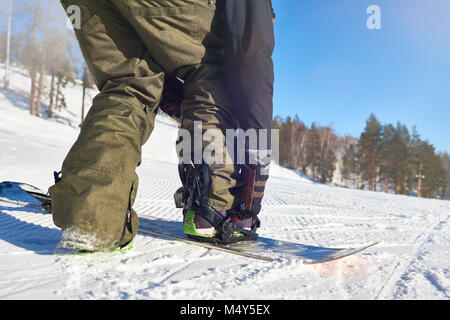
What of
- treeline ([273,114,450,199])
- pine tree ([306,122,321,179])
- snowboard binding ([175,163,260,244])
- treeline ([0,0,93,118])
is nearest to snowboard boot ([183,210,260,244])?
snowboard binding ([175,163,260,244])

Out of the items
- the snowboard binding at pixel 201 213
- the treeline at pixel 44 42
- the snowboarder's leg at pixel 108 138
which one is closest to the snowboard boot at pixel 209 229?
the snowboard binding at pixel 201 213

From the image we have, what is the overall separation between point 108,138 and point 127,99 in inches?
A: 8.4

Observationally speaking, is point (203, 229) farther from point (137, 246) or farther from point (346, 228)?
point (346, 228)

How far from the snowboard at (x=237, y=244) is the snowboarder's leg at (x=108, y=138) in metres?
0.33

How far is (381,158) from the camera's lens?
92.1 ft

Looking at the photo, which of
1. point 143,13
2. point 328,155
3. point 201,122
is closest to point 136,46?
point 143,13

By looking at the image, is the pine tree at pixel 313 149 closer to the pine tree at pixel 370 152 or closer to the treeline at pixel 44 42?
the pine tree at pixel 370 152

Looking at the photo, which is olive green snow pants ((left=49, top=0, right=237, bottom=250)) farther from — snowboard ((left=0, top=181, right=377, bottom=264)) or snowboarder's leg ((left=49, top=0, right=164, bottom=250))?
snowboard ((left=0, top=181, right=377, bottom=264))

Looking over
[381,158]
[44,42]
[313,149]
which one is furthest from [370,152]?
[44,42]

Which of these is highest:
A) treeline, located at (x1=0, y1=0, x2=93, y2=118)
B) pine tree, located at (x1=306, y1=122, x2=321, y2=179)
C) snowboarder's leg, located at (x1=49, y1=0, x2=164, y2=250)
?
treeline, located at (x1=0, y1=0, x2=93, y2=118)

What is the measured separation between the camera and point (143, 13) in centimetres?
110

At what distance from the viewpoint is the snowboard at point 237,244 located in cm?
101

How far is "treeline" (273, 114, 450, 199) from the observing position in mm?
26797
